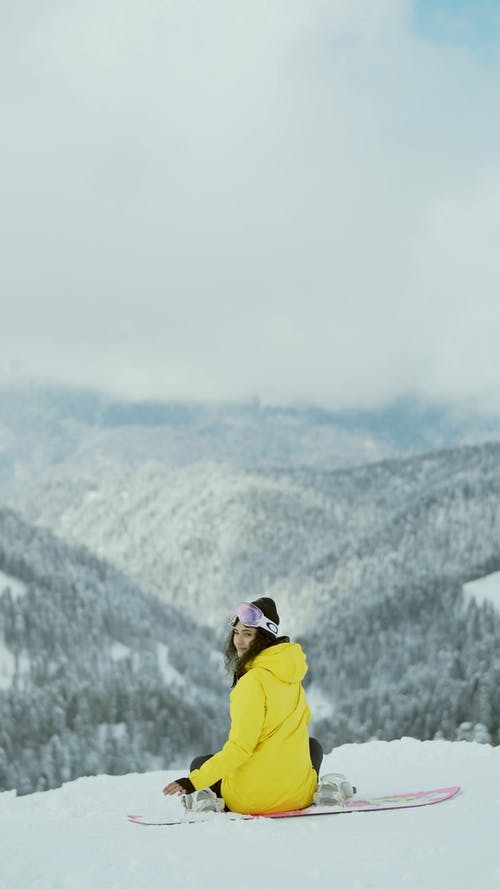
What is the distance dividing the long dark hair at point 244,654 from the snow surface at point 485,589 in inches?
5732

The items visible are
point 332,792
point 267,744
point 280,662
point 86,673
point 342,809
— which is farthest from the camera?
point 86,673

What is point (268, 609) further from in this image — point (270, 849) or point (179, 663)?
point (179, 663)

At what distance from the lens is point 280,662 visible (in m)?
9.42

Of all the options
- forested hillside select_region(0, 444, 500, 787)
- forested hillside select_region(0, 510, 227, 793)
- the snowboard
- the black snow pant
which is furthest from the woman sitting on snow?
forested hillside select_region(0, 510, 227, 793)

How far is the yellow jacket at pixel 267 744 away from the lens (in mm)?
9312

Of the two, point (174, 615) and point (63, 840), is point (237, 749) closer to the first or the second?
point (63, 840)

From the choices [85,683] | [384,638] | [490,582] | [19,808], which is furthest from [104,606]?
[19,808]

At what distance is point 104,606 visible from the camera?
14188 cm

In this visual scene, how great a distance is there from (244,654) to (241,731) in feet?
3.00

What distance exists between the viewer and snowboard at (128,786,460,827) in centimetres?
983

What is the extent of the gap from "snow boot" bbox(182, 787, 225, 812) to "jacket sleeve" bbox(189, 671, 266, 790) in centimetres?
106

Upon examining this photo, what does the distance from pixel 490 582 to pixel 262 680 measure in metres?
160

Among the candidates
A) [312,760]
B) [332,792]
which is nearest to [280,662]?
[332,792]

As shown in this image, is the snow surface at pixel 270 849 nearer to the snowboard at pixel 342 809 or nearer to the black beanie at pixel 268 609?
the snowboard at pixel 342 809
